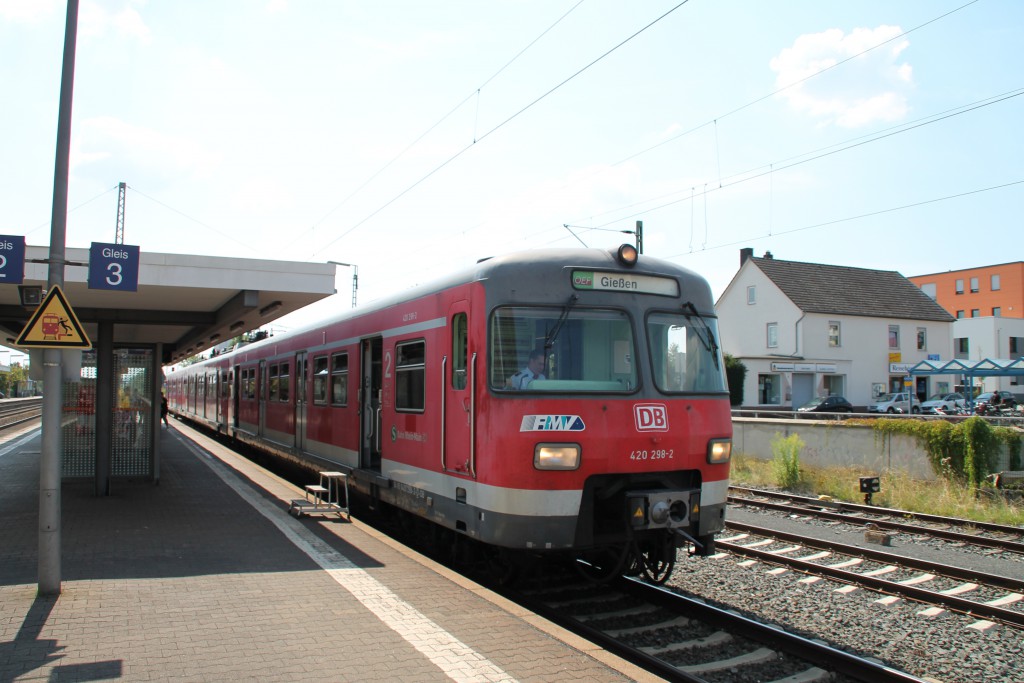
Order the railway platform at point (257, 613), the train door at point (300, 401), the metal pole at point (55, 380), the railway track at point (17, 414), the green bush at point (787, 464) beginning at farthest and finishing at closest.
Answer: the railway track at point (17, 414)
the green bush at point (787, 464)
the train door at point (300, 401)
the metal pole at point (55, 380)
the railway platform at point (257, 613)

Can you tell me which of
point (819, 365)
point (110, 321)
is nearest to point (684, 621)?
point (110, 321)

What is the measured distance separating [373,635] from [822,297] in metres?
45.3

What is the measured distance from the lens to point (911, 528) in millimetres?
10977

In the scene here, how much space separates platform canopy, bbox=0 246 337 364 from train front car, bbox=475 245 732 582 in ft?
13.8

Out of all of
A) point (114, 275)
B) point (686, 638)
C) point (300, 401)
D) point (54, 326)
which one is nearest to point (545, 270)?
point (686, 638)

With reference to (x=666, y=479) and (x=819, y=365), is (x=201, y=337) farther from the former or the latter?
(x=819, y=365)

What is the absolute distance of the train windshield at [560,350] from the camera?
6426 millimetres

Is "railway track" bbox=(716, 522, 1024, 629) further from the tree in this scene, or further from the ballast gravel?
the tree

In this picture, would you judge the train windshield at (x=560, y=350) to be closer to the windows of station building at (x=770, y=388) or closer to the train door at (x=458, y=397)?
the train door at (x=458, y=397)

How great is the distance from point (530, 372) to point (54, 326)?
3739 mm

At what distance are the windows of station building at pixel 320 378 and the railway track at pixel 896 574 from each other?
5.99m

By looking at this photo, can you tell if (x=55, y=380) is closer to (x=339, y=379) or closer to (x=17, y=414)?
(x=339, y=379)

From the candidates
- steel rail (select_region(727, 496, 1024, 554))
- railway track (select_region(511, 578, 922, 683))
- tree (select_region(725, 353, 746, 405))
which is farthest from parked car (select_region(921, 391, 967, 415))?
railway track (select_region(511, 578, 922, 683))

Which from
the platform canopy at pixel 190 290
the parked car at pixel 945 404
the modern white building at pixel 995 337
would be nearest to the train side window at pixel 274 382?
the platform canopy at pixel 190 290
